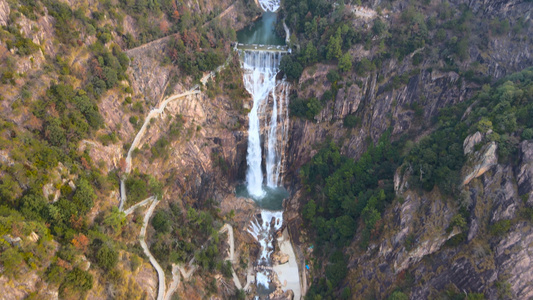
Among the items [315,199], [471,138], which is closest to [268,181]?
[315,199]

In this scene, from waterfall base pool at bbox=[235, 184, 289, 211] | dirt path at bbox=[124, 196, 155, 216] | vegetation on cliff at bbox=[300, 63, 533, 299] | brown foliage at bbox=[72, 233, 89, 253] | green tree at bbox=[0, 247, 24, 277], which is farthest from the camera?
waterfall base pool at bbox=[235, 184, 289, 211]

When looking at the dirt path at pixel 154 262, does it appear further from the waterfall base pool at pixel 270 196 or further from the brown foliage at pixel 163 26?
the brown foliage at pixel 163 26

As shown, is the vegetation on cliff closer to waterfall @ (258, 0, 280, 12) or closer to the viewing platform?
the viewing platform

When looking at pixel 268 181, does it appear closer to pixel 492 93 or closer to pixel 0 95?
pixel 492 93

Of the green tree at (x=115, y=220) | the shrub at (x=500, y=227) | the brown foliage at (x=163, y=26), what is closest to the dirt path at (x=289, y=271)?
the green tree at (x=115, y=220)

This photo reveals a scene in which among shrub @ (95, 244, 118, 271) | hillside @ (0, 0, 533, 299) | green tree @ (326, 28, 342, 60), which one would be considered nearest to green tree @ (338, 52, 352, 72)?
hillside @ (0, 0, 533, 299)

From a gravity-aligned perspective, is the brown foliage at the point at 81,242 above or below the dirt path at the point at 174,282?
above
